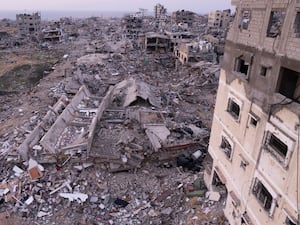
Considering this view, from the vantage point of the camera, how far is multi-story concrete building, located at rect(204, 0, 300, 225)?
22.3 feet

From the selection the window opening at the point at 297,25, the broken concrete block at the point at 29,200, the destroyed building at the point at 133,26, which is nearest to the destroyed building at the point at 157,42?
the destroyed building at the point at 133,26

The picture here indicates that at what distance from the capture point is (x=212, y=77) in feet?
99.5

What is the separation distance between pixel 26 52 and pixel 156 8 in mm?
83275

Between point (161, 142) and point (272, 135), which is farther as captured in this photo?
point (161, 142)

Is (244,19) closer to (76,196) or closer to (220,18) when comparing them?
(76,196)

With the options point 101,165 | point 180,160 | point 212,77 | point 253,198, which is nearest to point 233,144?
point 253,198

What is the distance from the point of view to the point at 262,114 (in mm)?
8023

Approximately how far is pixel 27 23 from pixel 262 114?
7452 cm

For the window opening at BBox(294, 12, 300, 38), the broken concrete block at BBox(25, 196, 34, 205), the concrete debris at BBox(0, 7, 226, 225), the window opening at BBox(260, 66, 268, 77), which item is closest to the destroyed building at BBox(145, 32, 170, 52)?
the concrete debris at BBox(0, 7, 226, 225)

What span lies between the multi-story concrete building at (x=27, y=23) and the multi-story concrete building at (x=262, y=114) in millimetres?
71135

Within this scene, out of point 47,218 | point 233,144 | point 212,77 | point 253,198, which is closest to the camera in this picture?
point 253,198

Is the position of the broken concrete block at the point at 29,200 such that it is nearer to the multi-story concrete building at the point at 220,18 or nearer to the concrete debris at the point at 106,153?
the concrete debris at the point at 106,153

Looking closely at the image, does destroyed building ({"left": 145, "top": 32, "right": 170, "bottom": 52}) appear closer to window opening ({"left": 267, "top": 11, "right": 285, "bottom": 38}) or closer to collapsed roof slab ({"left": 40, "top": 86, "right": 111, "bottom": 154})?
collapsed roof slab ({"left": 40, "top": 86, "right": 111, "bottom": 154})

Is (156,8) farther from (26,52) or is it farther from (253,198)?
(253,198)
